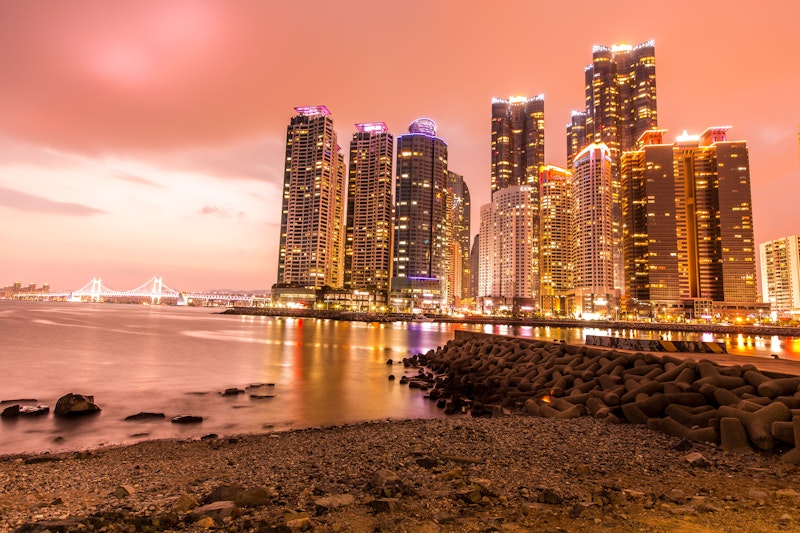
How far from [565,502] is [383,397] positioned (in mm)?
16013

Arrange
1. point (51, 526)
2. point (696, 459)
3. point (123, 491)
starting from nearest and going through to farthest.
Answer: point (51, 526) < point (123, 491) < point (696, 459)

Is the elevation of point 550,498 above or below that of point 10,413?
above

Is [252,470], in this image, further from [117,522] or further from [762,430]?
[762,430]

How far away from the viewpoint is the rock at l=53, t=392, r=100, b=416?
1747 cm

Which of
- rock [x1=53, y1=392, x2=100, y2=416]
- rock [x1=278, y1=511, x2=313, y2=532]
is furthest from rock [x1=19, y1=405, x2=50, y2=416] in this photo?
rock [x1=278, y1=511, x2=313, y2=532]

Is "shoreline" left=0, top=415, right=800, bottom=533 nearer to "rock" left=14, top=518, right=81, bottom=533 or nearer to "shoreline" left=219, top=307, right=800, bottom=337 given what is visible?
"rock" left=14, top=518, right=81, bottom=533

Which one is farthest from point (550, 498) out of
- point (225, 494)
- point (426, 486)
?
point (225, 494)

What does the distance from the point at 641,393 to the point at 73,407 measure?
70.0 ft

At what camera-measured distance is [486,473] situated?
328 inches

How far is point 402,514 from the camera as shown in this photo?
6.37 metres

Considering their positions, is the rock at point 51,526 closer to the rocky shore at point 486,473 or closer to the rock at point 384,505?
the rocky shore at point 486,473

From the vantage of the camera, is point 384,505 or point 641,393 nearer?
point 384,505

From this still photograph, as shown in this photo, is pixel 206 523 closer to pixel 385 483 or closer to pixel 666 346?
pixel 385 483

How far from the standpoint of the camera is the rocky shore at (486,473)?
20.3 feet
